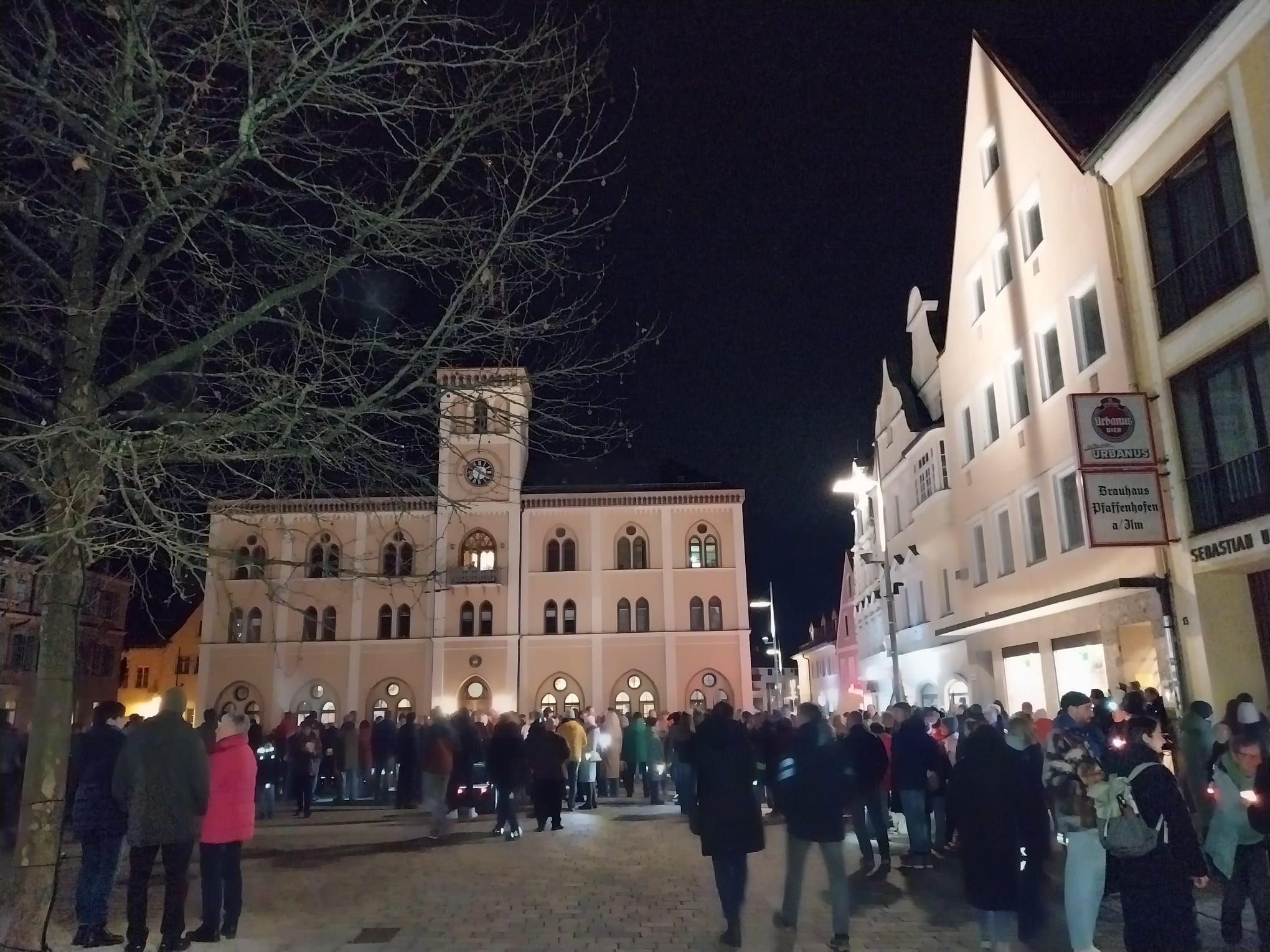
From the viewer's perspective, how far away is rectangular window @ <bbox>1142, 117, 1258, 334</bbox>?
39.8ft

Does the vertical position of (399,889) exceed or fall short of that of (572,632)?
it falls short

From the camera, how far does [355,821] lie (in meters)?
16.7

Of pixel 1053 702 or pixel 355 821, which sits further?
pixel 1053 702

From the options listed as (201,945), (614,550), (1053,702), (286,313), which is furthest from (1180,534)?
(614,550)

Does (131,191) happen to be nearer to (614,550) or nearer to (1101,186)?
(1101,186)

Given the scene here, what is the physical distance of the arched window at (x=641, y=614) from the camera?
154 ft

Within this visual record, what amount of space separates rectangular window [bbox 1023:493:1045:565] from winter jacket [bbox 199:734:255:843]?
15.2 meters

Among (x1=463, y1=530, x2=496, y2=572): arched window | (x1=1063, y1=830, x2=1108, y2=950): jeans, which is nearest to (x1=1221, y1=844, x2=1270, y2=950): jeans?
(x1=1063, y1=830, x2=1108, y2=950): jeans

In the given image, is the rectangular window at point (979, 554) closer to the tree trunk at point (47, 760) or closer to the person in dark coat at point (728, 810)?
the person in dark coat at point (728, 810)

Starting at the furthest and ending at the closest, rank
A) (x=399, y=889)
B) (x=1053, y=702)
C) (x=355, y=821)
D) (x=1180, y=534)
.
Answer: (x=1053, y=702) → (x=355, y=821) → (x=1180, y=534) → (x=399, y=889)

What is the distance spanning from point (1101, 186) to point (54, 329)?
14857 mm

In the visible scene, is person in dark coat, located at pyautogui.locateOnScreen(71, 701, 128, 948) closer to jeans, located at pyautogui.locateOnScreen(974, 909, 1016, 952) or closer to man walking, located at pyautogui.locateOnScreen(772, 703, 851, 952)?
man walking, located at pyautogui.locateOnScreen(772, 703, 851, 952)

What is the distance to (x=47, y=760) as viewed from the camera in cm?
745

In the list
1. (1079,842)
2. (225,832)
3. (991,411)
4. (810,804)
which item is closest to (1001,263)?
(991,411)
